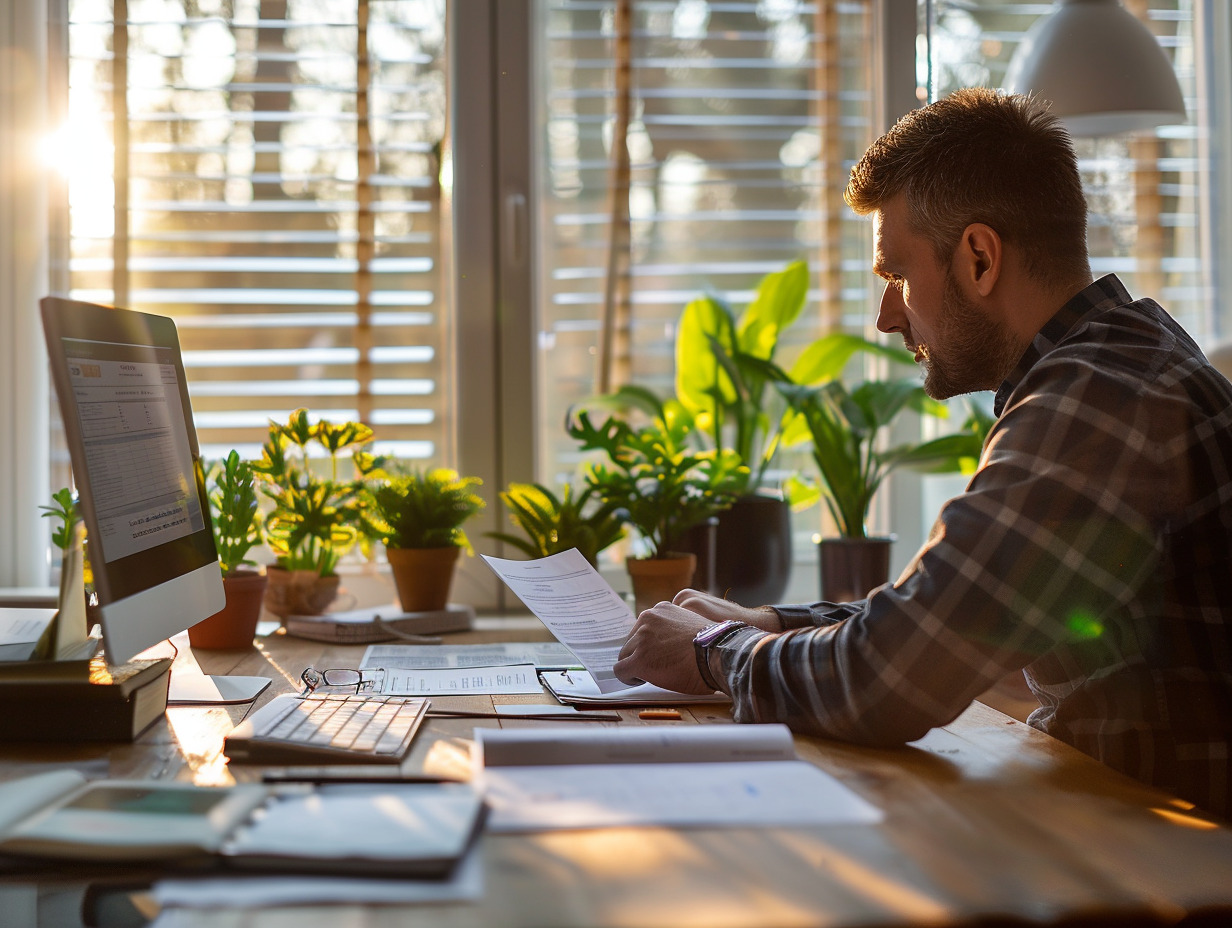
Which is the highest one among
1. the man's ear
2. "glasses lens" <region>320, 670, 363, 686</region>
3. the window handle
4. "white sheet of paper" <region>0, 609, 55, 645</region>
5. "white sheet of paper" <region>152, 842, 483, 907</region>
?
the window handle

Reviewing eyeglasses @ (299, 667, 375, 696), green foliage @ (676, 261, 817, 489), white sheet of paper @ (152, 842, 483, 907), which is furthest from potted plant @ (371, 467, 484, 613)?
white sheet of paper @ (152, 842, 483, 907)

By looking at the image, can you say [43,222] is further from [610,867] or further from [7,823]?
[610,867]

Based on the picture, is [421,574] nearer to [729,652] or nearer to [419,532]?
[419,532]

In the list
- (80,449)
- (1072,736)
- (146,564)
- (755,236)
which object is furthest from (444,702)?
(755,236)

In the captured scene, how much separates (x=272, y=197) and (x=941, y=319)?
1449mm

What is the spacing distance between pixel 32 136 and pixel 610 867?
203 centimetres

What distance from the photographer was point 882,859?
724mm

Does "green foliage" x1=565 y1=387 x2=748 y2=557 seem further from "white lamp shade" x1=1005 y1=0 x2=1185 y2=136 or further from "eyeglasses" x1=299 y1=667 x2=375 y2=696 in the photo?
"white lamp shade" x1=1005 y1=0 x2=1185 y2=136

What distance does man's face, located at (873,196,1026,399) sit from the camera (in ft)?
4.32

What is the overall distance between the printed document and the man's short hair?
0.67m

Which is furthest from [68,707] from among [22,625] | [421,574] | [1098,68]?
[1098,68]

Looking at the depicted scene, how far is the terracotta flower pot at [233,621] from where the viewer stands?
1631 mm

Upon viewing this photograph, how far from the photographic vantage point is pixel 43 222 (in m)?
2.12

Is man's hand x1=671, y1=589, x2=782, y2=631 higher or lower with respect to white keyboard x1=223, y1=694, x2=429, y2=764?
higher
